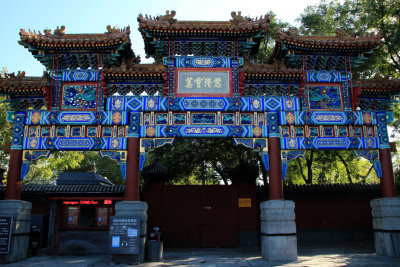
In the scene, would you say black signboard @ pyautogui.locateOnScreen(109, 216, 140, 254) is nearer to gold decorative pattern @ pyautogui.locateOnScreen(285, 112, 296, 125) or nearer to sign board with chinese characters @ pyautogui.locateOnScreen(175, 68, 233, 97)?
sign board with chinese characters @ pyautogui.locateOnScreen(175, 68, 233, 97)

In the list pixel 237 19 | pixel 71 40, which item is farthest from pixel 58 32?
pixel 237 19

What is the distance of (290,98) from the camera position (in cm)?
1326

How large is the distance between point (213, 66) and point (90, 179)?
28.0ft

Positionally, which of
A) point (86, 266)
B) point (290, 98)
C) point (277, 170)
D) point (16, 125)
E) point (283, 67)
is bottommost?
point (86, 266)

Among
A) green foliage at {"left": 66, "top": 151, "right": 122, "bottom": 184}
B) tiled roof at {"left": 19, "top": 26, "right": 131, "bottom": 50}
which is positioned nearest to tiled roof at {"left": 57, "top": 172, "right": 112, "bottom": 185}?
tiled roof at {"left": 19, "top": 26, "right": 131, "bottom": 50}

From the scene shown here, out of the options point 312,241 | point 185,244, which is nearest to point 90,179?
point 185,244

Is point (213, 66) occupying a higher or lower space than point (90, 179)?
higher

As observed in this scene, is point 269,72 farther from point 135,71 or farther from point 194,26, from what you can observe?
point 135,71

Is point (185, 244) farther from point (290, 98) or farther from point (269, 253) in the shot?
point (290, 98)

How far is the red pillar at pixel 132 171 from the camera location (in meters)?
12.1

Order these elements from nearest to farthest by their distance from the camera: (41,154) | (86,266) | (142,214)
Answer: (86,266) < (142,214) < (41,154)

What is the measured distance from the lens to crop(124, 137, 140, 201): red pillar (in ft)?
39.6

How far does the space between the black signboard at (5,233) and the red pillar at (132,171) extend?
12.9 feet

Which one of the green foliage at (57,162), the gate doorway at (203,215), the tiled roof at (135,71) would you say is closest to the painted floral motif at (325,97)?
the gate doorway at (203,215)
